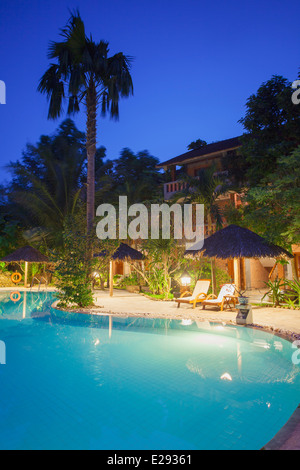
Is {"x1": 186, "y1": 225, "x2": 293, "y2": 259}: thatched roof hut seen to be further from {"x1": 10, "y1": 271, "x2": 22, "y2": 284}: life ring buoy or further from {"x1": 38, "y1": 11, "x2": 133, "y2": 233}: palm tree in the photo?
{"x1": 10, "y1": 271, "x2": 22, "y2": 284}: life ring buoy

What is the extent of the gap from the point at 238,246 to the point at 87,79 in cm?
956

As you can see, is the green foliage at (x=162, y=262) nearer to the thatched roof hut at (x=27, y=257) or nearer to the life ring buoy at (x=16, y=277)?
the thatched roof hut at (x=27, y=257)

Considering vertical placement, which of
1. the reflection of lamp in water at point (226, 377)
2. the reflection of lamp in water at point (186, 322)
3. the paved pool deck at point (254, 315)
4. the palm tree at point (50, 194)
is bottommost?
the reflection of lamp in water at point (226, 377)

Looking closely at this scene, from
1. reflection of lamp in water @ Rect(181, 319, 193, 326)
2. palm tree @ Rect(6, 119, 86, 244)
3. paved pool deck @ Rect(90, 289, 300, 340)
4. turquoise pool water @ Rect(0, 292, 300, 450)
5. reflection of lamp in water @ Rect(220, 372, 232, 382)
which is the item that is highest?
palm tree @ Rect(6, 119, 86, 244)

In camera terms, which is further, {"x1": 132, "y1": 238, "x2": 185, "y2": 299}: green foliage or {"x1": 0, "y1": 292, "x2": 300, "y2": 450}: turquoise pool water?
{"x1": 132, "y1": 238, "x2": 185, "y2": 299}: green foliage

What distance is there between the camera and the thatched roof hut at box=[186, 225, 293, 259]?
35.8 feet

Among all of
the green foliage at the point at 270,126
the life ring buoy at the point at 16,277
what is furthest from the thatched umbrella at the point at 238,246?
the life ring buoy at the point at 16,277

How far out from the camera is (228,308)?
1044cm

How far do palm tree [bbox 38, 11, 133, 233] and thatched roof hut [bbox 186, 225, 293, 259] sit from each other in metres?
4.76

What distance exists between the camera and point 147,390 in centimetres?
450

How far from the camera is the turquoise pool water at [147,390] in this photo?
11.0 feet

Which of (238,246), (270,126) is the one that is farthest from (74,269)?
(270,126)

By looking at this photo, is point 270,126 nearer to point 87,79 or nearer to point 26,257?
point 87,79

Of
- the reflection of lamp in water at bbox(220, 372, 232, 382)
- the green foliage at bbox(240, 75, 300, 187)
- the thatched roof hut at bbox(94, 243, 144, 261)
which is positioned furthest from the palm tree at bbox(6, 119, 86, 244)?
the reflection of lamp in water at bbox(220, 372, 232, 382)
